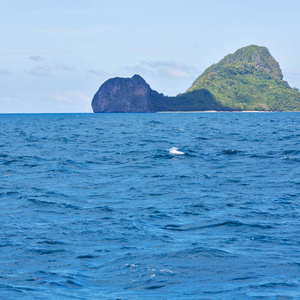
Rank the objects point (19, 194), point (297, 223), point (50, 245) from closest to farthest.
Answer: point (50, 245), point (297, 223), point (19, 194)

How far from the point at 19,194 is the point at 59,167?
851cm

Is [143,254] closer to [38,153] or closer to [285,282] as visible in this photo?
[285,282]

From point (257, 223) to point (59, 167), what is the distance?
1636 centimetres

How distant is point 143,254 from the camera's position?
37.4 ft

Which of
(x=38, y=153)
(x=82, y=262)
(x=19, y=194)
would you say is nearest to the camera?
(x=82, y=262)

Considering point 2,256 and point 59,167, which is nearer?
point 2,256

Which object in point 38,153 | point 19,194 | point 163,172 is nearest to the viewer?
point 19,194

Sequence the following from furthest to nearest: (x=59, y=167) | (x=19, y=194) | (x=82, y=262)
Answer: (x=59, y=167)
(x=19, y=194)
(x=82, y=262)

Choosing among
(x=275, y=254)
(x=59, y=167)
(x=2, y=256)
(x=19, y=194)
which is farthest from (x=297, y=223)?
(x=59, y=167)

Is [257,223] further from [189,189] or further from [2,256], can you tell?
[2,256]

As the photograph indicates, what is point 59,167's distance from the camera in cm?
2764

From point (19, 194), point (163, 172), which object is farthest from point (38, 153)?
point (19, 194)

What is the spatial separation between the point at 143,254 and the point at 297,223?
19.3 feet

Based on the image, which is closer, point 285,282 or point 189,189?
point 285,282
